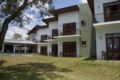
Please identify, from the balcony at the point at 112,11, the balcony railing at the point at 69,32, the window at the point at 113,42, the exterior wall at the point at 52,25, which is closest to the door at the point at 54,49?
the exterior wall at the point at 52,25

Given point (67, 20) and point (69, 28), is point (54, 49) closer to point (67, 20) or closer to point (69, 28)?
point (69, 28)

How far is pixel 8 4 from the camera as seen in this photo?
19.8 m

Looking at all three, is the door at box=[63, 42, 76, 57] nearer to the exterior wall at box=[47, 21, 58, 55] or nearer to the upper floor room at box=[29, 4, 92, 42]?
the upper floor room at box=[29, 4, 92, 42]

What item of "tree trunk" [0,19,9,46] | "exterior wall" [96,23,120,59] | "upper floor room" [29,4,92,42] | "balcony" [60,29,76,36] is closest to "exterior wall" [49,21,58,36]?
"upper floor room" [29,4,92,42]

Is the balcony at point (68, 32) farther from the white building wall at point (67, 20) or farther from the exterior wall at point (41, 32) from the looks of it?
the exterior wall at point (41, 32)

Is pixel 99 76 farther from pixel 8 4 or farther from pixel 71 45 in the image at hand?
pixel 71 45

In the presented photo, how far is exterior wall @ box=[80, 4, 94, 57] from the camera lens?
32906mm

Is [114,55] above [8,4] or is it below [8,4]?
below

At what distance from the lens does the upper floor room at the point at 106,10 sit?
25.3m

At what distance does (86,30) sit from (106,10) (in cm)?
747

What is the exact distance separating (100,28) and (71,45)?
33.8 feet

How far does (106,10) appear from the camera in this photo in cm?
2644

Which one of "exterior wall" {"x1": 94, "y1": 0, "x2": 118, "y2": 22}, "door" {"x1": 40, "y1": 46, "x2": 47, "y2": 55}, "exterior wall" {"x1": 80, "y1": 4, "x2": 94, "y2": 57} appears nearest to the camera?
"exterior wall" {"x1": 94, "y1": 0, "x2": 118, "y2": 22}

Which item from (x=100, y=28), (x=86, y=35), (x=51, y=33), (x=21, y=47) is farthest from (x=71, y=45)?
(x=21, y=47)
